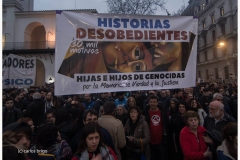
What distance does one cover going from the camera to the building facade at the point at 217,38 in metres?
35.2

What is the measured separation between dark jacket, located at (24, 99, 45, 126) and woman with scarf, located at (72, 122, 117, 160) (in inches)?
127

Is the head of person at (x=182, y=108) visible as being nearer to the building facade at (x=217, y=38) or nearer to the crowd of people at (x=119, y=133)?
the crowd of people at (x=119, y=133)

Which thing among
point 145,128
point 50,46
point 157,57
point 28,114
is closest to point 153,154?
point 145,128

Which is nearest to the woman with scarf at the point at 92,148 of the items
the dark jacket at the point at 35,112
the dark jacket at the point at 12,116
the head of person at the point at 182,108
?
the head of person at the point at 182,108

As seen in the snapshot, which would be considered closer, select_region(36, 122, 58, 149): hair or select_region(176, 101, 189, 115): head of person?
select_region(36, 122, 58, 149): hair

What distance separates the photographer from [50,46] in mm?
24797

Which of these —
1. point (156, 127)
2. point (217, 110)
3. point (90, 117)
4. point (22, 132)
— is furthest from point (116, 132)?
point (217, 110)

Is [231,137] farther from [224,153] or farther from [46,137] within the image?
[46,137]

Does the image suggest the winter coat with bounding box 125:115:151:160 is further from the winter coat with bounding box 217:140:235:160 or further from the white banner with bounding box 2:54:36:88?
the white banner with bounding box 2:54:36:88

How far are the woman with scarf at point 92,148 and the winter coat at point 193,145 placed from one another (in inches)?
44.8

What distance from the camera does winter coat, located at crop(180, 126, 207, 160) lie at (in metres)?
2.91

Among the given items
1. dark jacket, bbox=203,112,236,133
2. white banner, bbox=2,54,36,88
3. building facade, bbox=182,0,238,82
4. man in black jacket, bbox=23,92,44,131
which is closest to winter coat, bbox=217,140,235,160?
dark jacket, bbox=203,112,236,133

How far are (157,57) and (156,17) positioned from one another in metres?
0.72

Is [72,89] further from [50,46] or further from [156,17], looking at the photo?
[50,46]
